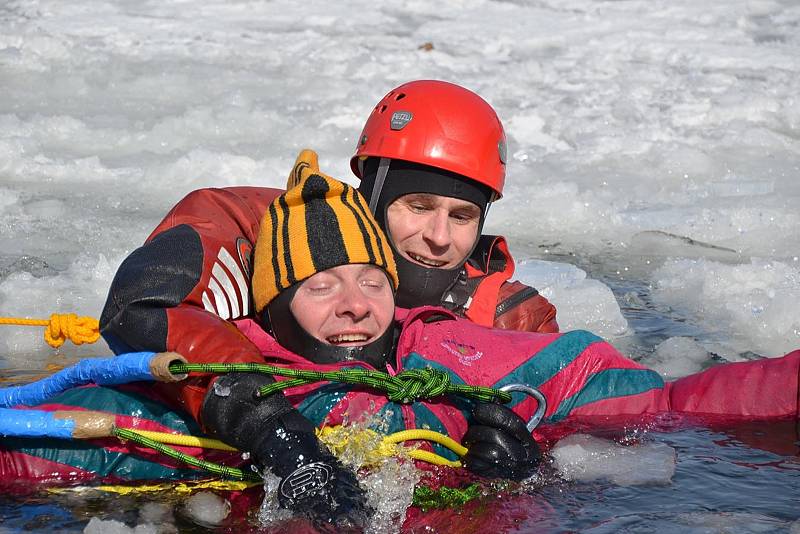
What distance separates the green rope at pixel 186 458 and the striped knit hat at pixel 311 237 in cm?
67

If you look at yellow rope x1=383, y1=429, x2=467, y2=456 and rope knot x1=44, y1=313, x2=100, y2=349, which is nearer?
yellow rope x1=383, y1=429, x2=467, y2=456

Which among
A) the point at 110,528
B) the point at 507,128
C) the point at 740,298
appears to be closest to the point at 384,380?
the point at 110,528

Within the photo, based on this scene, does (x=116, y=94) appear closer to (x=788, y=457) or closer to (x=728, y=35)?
(x=728, y=35)

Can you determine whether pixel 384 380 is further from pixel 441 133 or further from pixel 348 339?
pixel 441 133

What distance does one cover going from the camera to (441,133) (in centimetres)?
470

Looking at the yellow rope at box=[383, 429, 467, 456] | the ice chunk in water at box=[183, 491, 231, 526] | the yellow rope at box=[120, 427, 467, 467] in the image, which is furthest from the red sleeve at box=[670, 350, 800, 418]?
the ice chunk in water at box=[183, 491, 231, 526]

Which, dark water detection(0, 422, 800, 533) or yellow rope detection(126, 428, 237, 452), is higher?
yellow rope detection(126, 428, 237, 452)

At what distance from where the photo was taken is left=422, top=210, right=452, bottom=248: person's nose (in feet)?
14.7

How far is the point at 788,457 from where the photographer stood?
375 centimetres

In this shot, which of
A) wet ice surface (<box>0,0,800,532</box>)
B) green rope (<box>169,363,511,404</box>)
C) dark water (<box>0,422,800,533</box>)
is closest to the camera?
dark water (<box>0,422,800,533</box>)

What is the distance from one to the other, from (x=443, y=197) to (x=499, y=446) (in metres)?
1.43

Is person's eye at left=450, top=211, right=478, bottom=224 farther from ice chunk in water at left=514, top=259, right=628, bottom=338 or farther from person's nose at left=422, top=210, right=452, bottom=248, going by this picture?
ice chunk in water at left=514, top=259, right=628, bottom=338

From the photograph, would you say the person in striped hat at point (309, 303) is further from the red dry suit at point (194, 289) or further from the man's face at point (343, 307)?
the red dry suit at point (194, 289)

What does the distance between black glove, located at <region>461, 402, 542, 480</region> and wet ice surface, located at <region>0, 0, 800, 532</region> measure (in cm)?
22
